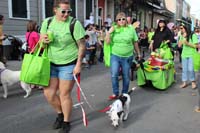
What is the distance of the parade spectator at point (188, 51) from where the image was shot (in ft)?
24.2

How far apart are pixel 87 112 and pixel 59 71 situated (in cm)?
151

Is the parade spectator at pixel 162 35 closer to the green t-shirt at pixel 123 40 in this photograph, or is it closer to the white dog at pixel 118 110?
the green t-shirt at pixel 123 40

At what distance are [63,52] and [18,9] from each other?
363 inches

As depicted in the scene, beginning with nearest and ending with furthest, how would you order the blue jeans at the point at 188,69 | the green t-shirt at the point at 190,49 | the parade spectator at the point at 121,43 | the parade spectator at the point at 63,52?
the parade spectator at the point at 63,52 → the parade spectator at the point at 121,43 → the green t-shirt at the point at 190,49 → the blue jeans at the point at 188,69

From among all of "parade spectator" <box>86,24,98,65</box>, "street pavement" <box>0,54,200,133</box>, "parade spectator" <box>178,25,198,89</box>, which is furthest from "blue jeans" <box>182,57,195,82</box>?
"parade spectator" <box>86,24,98,65</box>

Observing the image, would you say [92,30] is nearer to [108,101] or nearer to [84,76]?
[84,76]

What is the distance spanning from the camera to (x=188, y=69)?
25.3 feet

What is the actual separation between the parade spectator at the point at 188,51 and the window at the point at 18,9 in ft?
23.8

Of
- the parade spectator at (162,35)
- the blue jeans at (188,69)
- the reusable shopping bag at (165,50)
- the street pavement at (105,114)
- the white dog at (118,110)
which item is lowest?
the street pavement at (105,114)

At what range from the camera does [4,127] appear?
460cm

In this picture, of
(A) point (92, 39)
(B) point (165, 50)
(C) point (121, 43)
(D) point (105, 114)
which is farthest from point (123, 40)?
(A) point (92, 39)

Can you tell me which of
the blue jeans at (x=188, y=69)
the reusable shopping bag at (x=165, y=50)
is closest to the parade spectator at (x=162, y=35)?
the reusable shopping bag at (x=165, y=50)

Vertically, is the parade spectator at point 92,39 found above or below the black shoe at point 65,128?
above

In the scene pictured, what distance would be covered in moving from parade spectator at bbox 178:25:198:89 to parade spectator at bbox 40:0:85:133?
403 cm
